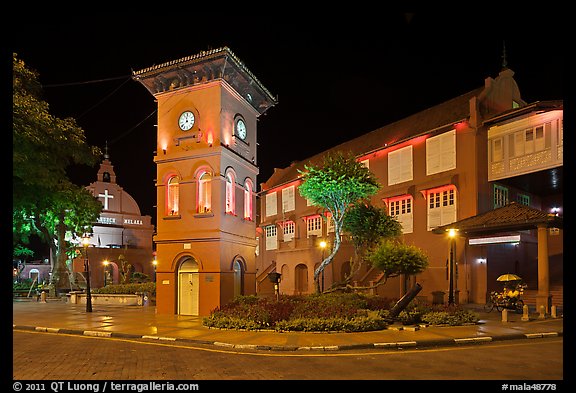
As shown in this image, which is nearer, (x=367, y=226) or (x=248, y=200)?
(x=367, y=226)

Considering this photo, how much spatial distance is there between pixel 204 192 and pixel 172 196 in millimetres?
1752

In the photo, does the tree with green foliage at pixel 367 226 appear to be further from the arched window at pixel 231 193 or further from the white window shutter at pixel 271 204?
the white window shutter at pixel 271 204

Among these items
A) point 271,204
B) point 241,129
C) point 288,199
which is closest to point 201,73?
point 241,129

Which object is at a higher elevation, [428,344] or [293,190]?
[293,190]

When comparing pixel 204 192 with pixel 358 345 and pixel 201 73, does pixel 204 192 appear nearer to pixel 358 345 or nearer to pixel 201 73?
pixel 201 73

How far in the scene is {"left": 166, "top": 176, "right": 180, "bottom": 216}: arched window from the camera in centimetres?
Answer: 2308

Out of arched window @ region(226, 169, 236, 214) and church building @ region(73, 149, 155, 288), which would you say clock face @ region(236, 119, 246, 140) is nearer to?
arched window @ region(226, 169, 236, 214)

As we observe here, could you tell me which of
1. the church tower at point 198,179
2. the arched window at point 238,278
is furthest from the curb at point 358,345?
the arched window at point 238,278

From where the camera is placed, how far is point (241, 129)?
80.6ft

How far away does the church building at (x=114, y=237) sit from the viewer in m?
50.0

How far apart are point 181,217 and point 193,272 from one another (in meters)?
2.57

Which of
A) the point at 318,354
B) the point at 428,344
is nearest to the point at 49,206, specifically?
the point at 318,354
